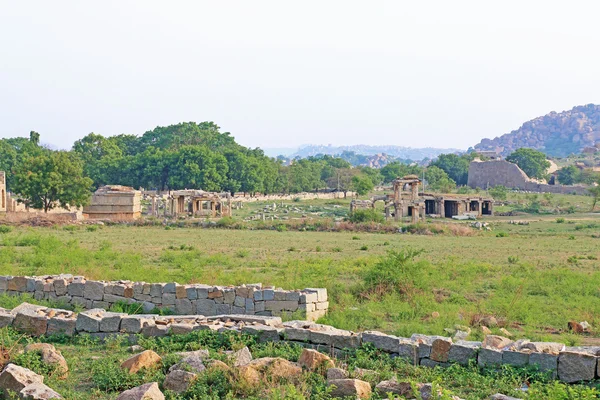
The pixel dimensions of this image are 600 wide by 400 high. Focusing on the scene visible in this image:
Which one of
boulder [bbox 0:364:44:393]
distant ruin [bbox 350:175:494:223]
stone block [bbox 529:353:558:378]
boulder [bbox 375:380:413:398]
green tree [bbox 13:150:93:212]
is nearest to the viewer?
boulder [bbox 375:380:413:398]

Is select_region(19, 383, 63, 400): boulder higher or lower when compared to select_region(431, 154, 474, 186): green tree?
lower

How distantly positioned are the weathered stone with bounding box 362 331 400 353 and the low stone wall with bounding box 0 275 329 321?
336cm

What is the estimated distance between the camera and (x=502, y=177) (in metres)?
89.2

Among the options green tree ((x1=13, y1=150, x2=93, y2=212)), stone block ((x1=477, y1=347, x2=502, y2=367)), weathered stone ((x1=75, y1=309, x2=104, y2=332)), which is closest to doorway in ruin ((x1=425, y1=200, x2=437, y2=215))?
green tree ((x1=13, y1=150, x2=93, y2=212))

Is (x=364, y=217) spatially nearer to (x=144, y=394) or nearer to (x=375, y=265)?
(x=375, y=265)

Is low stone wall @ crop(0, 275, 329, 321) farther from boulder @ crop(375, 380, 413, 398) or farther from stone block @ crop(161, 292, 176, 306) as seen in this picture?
boulder @ crop(375, 380, 413, 398)

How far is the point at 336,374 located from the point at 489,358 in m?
2.03

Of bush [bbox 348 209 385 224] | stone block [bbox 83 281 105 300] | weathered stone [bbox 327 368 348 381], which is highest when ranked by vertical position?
bush [bbox 348 209 385 224]

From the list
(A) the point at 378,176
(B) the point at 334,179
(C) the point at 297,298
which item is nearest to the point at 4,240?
(C) the point at 297,298

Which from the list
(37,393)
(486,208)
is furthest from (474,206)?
→ (37,393)

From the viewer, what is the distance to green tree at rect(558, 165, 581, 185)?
91062mm

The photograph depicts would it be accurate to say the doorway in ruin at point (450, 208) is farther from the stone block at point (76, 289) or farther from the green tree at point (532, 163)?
the green tree at point (532, 163)

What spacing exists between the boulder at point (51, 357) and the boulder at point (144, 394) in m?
1.61

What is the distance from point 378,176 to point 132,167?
45.1 meters
